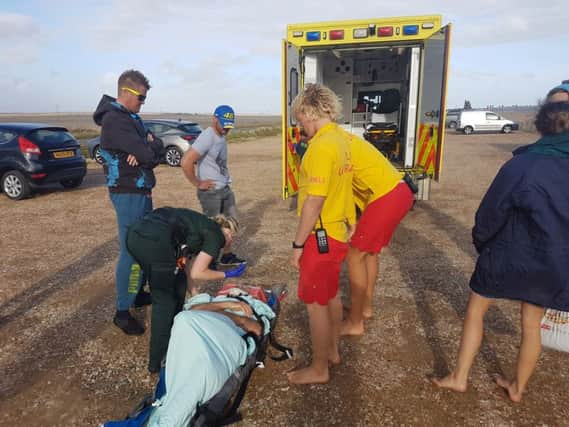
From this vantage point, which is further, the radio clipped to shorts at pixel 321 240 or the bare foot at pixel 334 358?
the bare foot at pixel 334 358

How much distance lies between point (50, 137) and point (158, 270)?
7.52 metres

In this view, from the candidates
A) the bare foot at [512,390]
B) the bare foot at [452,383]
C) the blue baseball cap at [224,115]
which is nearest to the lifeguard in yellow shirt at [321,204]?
the bare foot at [452,383]

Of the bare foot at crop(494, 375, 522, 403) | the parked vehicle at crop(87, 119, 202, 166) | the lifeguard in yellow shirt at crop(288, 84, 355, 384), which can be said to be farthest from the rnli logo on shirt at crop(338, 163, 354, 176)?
the parked vehicle at crop(87, 119, 202, 166)

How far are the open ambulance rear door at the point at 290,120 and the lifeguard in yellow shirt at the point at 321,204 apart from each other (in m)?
3.51

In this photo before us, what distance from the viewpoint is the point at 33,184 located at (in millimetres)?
8344

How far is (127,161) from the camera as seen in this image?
3156mm

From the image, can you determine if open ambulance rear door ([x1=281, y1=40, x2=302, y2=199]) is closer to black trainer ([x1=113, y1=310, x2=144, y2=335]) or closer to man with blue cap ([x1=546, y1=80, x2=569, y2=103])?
black trainer ([x1=113, y1=310, x2=144, y2=335])

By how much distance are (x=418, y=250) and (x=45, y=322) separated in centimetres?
440

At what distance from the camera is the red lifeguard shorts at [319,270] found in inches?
97.0

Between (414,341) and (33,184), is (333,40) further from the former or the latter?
(33,184)

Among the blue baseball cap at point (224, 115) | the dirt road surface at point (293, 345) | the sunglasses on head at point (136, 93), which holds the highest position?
the sunglasses on head at point (136, 93)

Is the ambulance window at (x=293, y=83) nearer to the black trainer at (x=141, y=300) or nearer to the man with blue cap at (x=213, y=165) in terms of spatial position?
the man with blue cap at (x=213, y=165)

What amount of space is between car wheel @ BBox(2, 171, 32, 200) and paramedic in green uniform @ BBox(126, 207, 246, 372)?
718 centimetres

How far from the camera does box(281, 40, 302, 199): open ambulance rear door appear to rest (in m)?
5.85
